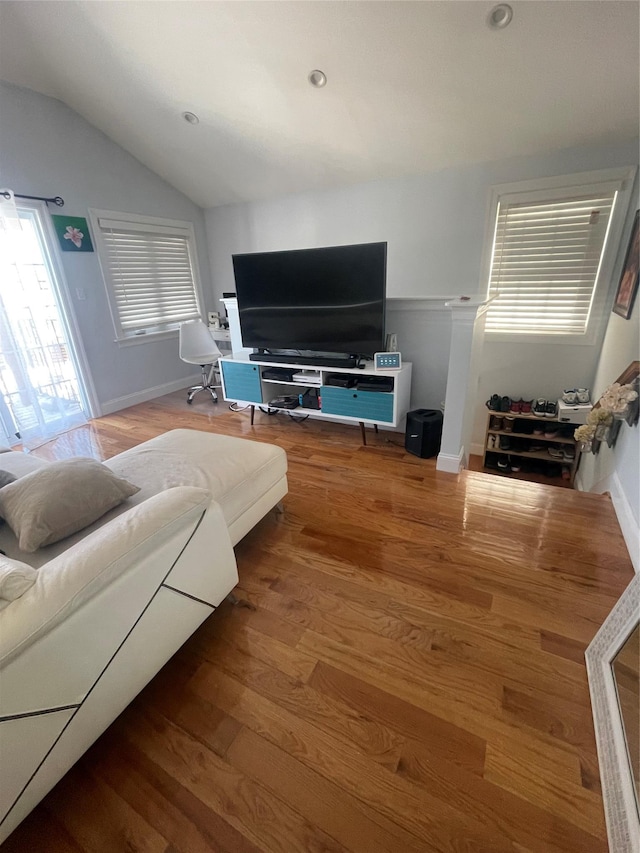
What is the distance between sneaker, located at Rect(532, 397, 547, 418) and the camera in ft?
10.5

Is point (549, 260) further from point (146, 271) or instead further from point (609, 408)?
point (146, 271)

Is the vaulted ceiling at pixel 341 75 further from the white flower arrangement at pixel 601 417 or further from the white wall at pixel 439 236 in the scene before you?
the white flower arrangement at pixel 601 417

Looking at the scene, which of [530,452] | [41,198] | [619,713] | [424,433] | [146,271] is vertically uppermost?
[41,198]

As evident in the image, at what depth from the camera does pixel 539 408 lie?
323cm

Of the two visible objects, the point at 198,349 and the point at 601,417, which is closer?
the point at 601,417

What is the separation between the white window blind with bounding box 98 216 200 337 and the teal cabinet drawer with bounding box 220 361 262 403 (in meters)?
1.48

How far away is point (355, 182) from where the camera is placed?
340 cm

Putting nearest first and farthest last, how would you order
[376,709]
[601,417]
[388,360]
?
[376,709] → [601,417] → [388,360]

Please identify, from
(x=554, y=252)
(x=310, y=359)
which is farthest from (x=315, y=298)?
(x=554, y=252)

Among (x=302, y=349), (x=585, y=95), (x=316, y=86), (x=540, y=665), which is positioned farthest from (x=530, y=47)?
(x=540, y=665)

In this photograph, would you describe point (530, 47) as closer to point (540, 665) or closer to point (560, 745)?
point (540, 665)

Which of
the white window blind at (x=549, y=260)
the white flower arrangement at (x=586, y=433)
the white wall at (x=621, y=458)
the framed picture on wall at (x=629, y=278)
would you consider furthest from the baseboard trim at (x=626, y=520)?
the white window blind at (x=549, y=260)

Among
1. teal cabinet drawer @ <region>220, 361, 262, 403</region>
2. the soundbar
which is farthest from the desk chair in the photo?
the soundbar

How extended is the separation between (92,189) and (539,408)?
4.70 m
